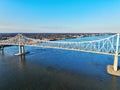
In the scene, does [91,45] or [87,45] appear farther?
[91,45]

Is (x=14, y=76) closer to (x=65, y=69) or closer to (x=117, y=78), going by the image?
(x=65, y=69)

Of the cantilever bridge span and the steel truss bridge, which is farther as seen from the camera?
the steel truss bridge

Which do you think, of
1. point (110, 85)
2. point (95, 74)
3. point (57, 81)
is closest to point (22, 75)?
point (57, 81)

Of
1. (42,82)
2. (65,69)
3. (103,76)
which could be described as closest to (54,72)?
(65,69)

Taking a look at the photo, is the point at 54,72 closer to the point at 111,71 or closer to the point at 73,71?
the point at 73,71

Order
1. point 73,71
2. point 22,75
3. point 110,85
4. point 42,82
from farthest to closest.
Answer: point 73,71 < point 22,75 < point 42,82 < point 110,85

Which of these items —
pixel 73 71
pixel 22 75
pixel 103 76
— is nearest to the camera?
pixel 103 76

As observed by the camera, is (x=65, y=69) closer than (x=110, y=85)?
No

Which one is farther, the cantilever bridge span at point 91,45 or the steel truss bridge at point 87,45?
the steel truss bridge at point 87,45

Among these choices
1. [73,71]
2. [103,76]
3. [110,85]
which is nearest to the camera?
[110,85]
